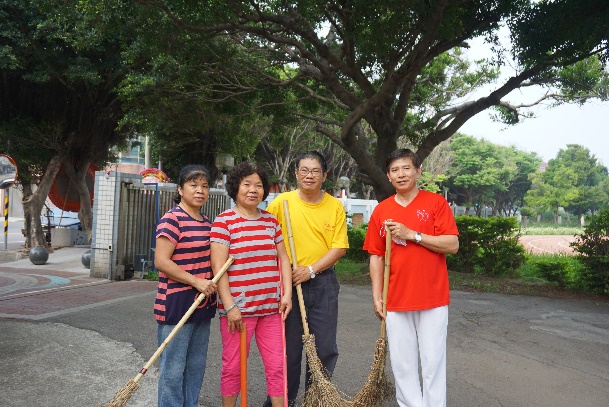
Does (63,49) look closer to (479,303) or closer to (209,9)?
(209,9)

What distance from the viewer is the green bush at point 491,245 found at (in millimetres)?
10898

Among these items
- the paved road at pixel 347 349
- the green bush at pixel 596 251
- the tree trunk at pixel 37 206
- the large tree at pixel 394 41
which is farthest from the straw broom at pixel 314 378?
the tree trunk at pixel 37 206

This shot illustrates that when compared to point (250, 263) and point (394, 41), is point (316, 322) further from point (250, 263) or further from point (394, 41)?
Answer: point (394, 41)

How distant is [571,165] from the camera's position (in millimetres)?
53188

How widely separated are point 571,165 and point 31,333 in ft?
186

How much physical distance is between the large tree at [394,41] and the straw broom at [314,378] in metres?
5.69

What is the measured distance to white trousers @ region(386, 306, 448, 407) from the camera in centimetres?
280

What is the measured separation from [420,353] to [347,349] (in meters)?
2.46

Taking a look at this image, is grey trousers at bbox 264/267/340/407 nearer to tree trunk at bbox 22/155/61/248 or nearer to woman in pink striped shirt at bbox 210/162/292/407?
woman in pink striped shirt at bbox 210/162/292/407

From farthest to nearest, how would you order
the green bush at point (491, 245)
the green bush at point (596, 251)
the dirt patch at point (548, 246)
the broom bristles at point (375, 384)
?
1. the dirt patch at point (548, 246)
2. the green bush at point (491, 245)
3. the green bush at point (596, 251)
4. the broom bristles at point (375, 384)

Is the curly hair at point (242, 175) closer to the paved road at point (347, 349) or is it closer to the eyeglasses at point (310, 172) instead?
the eyeglasses at point (310, 172)

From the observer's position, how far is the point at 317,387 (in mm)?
2961

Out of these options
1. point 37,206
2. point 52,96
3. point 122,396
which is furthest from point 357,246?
point 122,396

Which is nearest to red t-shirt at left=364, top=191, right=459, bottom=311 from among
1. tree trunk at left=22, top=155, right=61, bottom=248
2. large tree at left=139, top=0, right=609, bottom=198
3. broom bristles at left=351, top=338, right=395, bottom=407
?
broom bristles at left=351, top=338, right=395, bottom=407
